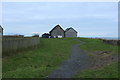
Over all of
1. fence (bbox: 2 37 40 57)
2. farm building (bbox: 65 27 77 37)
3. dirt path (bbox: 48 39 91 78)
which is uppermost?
farm building (bbox: 65 27 77 37)

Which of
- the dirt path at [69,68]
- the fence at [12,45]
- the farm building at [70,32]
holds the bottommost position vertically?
the dirt path at [69,68]

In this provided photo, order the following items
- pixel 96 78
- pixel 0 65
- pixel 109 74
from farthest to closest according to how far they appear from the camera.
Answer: pixel 0 65
pixel 109 74
pixel 96 78

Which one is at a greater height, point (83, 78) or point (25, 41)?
point (25, 41)

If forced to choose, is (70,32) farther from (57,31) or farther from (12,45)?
(12,45)

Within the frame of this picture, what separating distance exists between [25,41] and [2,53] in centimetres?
531

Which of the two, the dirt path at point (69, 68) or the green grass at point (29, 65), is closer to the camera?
the dirt path at point (69, 68)

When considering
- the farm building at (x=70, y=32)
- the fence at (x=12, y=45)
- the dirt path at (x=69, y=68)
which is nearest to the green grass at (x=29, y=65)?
the dirt path at (x=69, y=68)

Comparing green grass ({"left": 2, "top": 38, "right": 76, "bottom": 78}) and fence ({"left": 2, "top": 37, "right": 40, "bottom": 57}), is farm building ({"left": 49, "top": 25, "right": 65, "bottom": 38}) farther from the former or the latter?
green grass ({"left": 2, "top": 38, "right": 76, "bottom": 78})

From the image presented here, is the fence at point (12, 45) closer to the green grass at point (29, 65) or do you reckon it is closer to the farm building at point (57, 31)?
the green grass at point (29, 65)

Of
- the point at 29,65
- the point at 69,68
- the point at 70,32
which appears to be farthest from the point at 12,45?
the point at 70,32

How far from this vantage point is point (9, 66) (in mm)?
12430

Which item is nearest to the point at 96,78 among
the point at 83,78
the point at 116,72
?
the point at 83,78

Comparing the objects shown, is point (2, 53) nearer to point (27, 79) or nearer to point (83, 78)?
point (27, 79)

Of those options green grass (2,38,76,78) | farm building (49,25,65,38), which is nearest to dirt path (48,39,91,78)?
green grass (2,38,76,78)
